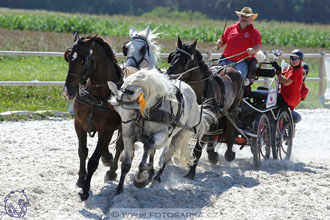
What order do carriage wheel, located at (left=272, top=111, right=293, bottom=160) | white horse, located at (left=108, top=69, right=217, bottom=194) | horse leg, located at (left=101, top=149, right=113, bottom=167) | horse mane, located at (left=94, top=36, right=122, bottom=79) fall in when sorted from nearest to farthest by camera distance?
white horse, located at (left=108, top=69, right=217, bottom=194) → horse mane, located at (left=94, top=36, right=122, bottom=79) → horse leg, located at (left=101, top=149, right=113, bottom=167) → carriage wheel, located at (left=272, top=111, right=293, bottom=160)

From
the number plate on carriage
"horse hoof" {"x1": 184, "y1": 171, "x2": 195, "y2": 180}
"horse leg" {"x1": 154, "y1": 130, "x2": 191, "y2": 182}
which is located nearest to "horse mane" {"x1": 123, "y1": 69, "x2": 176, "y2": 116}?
"horse leg" {"x1": 154, "y1": 130, "x2": 191, "y2": 182}

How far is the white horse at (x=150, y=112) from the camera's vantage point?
5.04 meters

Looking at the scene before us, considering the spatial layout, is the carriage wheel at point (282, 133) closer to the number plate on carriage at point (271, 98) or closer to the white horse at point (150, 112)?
the number plate on carriage at point (271, 98)

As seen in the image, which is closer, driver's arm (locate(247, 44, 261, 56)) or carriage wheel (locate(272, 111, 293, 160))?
driver's arm (locate(247, 44, 261, 56))

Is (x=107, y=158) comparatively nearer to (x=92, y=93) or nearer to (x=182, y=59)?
(x=92, y=93)

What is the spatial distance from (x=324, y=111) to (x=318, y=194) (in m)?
7.20

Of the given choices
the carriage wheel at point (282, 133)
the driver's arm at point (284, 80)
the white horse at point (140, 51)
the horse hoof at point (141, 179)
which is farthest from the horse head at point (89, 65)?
the carriage wheel at point (282, 133)

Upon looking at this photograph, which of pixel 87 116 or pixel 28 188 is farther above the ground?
pixel 87 116

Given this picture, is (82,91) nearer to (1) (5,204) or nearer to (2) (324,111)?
(1) (5,204)

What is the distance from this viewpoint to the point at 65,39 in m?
22.0

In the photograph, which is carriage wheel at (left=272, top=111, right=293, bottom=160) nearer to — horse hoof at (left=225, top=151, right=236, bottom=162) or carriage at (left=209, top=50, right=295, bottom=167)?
carriage at (left=209, top=50, right=295, bottom=167)

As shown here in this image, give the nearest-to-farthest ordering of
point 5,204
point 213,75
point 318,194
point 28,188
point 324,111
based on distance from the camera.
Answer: point 5,204
point 28,188
point 318,194
point 213,75
point 324,111

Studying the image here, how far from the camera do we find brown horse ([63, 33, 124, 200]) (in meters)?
5.44

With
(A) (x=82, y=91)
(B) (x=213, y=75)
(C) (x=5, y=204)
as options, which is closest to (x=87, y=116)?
(A) (x=82, y=91)
